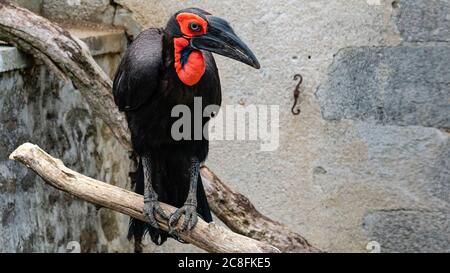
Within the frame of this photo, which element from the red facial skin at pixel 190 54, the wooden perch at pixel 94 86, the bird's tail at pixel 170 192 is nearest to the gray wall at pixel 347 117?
the wooden perch at pixel 94 86

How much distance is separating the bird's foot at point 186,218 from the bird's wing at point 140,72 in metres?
0.45

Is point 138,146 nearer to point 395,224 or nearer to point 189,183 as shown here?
point 189,183

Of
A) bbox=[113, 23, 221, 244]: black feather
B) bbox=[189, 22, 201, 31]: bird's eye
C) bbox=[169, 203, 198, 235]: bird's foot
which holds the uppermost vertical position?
bbox=[189, 22, 201, 31]: bird's eye

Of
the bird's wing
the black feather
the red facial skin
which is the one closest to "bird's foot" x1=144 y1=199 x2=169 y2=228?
the black feather

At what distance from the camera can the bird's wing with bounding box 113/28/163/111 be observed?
3043 mm

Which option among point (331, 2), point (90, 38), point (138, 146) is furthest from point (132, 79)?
point (331, 2)

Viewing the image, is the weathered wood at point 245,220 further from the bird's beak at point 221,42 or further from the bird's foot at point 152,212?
the bird's beak at point 221,42

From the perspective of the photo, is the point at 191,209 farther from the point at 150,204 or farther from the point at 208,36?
the point at 208,36

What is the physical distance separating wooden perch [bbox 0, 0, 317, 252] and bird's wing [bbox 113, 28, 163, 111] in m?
0.56

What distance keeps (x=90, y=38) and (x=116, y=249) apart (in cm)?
120

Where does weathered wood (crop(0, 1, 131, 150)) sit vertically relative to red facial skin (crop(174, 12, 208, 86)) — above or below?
above

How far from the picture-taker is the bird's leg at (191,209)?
3.25m
